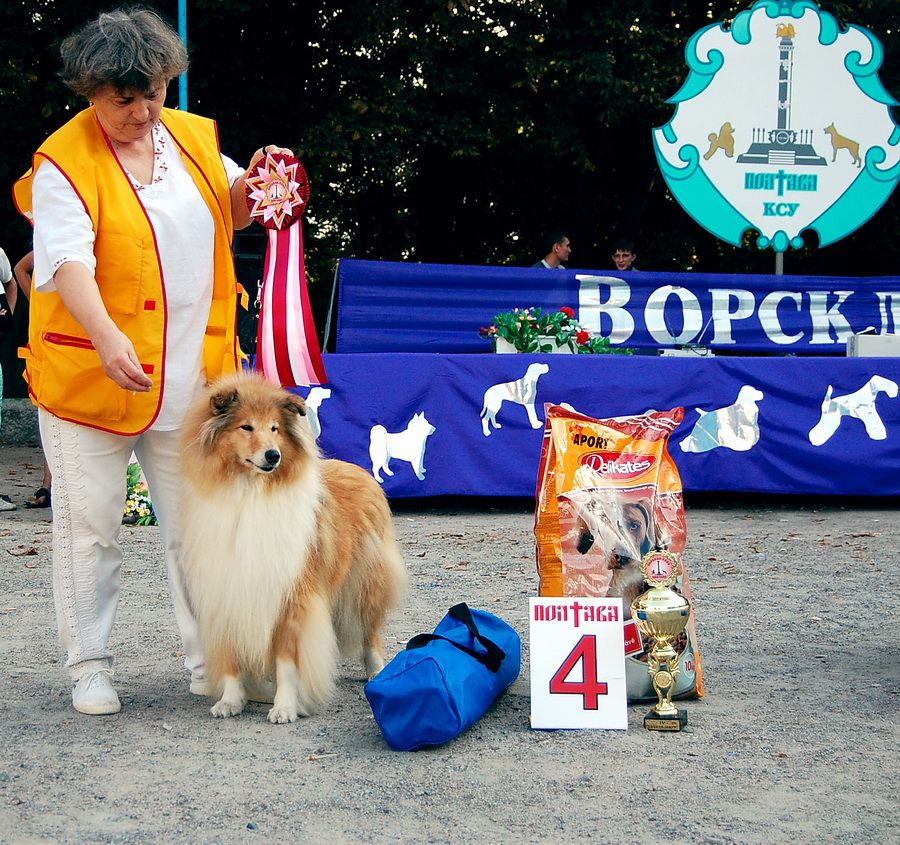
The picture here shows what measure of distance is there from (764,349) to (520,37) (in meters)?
5.47

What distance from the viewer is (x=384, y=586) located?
13.3ft

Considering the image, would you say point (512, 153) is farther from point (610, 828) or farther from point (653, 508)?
point (610, 828)

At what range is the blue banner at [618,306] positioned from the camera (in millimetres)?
8570

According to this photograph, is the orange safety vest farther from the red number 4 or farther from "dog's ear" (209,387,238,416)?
the red number 4

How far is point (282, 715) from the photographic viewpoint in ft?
11.6

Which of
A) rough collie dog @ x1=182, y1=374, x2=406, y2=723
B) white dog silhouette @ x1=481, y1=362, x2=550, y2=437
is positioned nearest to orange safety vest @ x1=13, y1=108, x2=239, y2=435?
rough collie dog @ x1=182, y1=374, x2=406, y2=723

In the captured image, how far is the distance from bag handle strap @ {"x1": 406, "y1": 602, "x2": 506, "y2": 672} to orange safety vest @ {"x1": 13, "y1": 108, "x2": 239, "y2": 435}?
1053 mm

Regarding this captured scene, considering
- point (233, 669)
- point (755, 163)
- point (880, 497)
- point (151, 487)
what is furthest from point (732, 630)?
point (755, 163)

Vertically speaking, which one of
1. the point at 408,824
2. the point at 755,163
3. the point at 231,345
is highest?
the point at 755,163

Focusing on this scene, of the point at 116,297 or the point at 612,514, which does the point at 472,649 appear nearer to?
the point at 612,514

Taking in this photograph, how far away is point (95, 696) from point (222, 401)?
99 cm

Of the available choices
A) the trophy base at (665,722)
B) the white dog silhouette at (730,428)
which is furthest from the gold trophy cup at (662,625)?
the white dog silhouette at (730,428)

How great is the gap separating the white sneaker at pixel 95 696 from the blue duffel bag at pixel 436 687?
0.83m

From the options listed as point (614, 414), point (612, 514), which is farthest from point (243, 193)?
point (614, 414)
